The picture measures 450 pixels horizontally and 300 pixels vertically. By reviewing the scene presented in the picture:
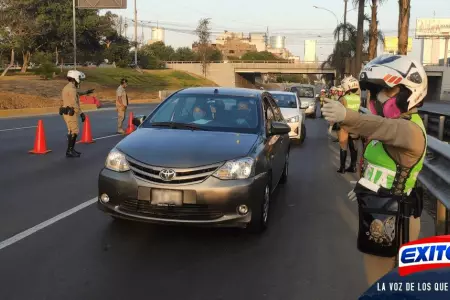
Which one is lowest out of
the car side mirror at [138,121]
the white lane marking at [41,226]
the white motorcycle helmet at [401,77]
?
the white lane marking at [41,226]

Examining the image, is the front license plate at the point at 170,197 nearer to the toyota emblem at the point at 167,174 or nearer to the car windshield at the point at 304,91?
the toyota emblem at the point at 167,174

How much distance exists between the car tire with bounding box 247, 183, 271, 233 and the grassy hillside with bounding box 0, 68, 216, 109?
24.2 metres

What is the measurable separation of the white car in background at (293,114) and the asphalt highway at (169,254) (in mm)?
6652

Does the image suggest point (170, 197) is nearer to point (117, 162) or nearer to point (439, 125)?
point (117, 162)

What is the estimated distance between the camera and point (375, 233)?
9.28ft

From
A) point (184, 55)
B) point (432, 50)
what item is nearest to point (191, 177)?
point (184, 55)

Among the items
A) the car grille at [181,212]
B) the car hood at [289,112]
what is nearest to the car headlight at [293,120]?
the car hood at [289,112]

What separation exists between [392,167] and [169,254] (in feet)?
9.02

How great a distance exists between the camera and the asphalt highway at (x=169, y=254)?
418cm

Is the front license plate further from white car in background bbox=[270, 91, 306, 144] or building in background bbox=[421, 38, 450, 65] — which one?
building in background bbox=[421, 38, 450, 65]

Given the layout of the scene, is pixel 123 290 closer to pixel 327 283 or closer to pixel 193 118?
pixel 327 283

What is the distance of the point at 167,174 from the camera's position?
5.12 m

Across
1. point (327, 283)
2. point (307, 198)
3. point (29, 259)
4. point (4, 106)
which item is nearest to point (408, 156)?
point (327, 283)

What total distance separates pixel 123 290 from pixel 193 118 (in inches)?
117
